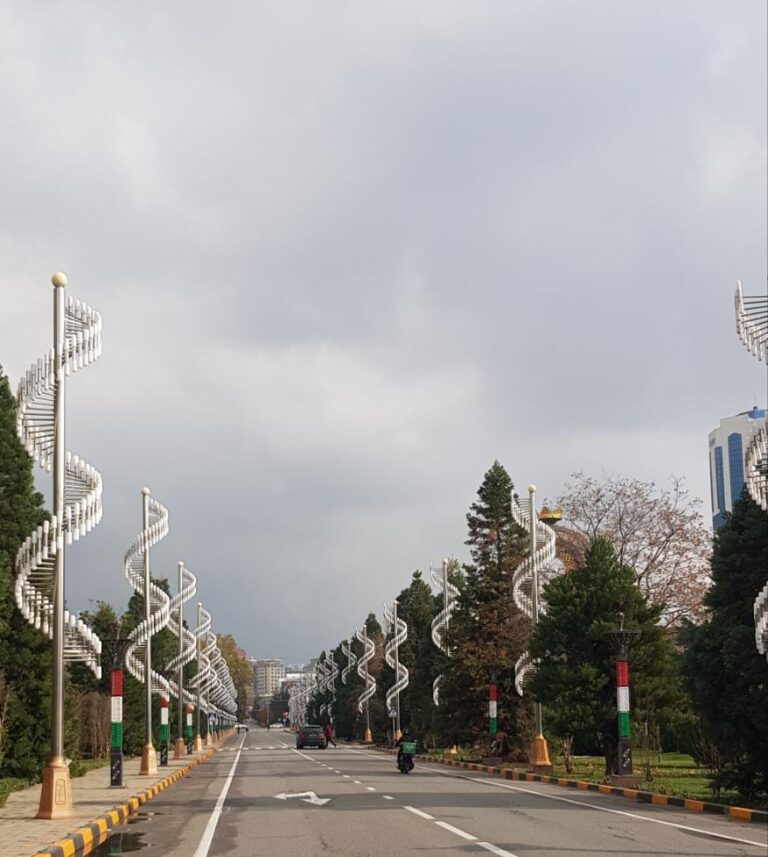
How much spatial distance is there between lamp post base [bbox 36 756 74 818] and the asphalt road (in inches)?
47.2

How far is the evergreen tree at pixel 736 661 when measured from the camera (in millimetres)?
21016

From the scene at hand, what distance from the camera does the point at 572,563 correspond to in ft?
208

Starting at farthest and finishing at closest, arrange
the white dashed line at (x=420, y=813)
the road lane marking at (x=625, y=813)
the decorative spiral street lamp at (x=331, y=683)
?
the decorative spiral street lamp at (x=331, y=683) → the white dashed line at (x=420, y=813) → the road lane marking at (x=625, y=813)

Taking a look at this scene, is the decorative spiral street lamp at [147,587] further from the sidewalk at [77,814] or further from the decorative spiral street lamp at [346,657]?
the decorative spiral street lamp at [346,657]

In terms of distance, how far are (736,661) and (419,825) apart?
23.2 feet

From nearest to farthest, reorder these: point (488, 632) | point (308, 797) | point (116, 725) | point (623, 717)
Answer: point (308, 797), point (623, 717), point (116, 725), point (488, 632)

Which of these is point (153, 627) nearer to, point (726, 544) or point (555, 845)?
point (726, 544)

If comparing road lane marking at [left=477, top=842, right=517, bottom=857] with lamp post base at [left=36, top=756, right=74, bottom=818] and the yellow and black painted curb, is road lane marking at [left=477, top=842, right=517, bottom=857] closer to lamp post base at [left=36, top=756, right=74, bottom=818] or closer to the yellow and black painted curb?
the yellow and black painted curb

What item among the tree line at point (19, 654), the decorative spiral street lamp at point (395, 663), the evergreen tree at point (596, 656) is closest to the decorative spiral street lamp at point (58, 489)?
the tree line at point (19, 654)

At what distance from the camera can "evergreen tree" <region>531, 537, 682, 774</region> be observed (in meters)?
31.0

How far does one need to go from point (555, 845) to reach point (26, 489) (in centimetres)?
2576

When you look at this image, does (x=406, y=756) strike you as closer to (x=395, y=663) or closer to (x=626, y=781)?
(x=626, y=781)

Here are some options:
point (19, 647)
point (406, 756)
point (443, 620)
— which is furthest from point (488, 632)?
point (19, 647)

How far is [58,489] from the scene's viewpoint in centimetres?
2064
